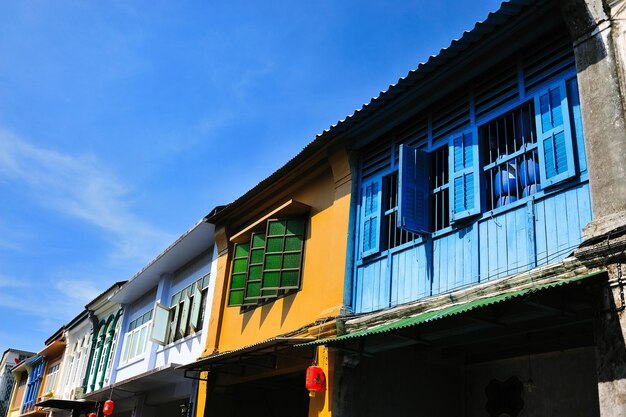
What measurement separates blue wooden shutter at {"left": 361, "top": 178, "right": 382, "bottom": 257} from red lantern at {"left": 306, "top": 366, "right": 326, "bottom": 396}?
1.84 m

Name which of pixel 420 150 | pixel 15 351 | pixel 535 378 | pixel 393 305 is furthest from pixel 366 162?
pixel 15 351

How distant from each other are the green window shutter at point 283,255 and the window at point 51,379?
20528mm

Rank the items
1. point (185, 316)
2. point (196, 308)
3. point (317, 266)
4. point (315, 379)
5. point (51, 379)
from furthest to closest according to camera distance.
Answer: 1. point (51, 379)
2. point (185, 316)
3. point (196, 308)
4. point (317, 266)
5. point (315, 379)

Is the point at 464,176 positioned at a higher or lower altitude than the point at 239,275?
higher

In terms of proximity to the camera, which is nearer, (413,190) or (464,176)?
(464,176)

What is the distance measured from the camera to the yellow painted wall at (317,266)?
376 inches

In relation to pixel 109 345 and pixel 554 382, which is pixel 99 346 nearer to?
pixel 109 345

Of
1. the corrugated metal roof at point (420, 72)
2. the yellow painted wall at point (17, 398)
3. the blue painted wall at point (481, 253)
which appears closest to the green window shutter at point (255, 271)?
the corrugated metal roof at point (420, 72)

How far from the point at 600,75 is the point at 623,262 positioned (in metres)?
2.03

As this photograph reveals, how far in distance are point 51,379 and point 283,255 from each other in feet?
72.4

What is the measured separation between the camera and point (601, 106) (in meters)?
6.12

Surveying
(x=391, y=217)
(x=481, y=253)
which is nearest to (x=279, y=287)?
(x=391, y=217)

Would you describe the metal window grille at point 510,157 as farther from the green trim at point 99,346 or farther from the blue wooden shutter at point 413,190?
the green trim at point 99,346

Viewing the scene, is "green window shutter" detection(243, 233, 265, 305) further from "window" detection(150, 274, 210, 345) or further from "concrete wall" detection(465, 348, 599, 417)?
"concrete wall" detection(465, 348, 599, 417)
